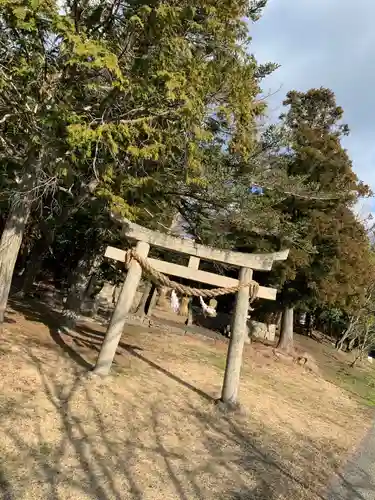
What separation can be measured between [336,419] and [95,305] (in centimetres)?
820

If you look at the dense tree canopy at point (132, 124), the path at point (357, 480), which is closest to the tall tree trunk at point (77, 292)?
Result: the dense tree canopy at point (132, 124)

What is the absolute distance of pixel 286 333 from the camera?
16.8 metres

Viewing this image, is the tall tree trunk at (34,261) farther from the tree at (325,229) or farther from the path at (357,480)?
the path at (357,480)

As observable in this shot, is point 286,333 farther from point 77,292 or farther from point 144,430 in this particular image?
point 144,430

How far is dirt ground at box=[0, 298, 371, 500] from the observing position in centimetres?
404

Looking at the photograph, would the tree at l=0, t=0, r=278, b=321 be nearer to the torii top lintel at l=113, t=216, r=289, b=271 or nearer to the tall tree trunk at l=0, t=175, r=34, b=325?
the tall tree trunk at l=0, t=175, r=34, b=325

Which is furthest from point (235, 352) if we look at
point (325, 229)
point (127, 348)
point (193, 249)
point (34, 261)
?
point (325, 229)

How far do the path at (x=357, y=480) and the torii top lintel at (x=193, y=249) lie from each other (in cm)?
318

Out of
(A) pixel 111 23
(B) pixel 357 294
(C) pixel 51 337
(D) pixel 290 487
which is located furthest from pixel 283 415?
(B) pixel 357 294

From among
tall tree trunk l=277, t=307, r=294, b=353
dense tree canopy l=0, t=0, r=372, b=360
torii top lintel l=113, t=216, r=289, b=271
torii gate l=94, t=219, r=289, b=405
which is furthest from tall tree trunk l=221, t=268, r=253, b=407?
tall tree trunk l=277, t=307, r=294, b=353

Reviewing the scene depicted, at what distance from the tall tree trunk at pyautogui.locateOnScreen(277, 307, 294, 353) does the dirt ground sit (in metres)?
6.29

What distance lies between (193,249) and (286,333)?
10.7m

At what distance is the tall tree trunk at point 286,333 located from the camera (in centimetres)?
1662

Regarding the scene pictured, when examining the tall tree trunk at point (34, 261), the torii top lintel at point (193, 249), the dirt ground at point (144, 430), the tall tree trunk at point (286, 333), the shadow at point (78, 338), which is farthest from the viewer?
the tall tree trunk at point (286, 333)
